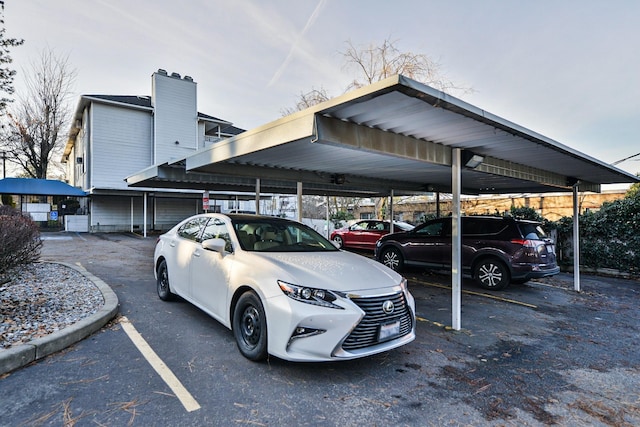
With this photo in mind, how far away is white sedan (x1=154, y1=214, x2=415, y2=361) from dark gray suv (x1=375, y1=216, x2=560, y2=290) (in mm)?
4611

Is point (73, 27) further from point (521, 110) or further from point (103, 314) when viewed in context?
point (521, 110)

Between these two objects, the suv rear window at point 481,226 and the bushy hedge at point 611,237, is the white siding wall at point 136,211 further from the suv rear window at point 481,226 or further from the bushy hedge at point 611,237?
the bushy hedge at point 611,237

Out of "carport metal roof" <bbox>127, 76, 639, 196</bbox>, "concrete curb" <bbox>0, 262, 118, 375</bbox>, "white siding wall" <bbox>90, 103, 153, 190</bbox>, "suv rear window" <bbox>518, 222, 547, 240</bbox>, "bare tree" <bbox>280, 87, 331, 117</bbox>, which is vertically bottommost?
"concrete curb" <bbox>0, 262, 118, 375</bbox>

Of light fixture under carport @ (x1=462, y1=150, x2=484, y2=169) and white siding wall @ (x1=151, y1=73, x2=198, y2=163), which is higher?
white siding wall @ (x1=151, y1=73, x2=198, y2=163)

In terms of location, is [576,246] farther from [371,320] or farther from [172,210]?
[172,210]

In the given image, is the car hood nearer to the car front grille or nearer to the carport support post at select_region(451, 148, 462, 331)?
the car front grille

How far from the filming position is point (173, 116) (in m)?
21.6

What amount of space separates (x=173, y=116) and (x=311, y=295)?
71.9ft

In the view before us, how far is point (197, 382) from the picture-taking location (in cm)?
302

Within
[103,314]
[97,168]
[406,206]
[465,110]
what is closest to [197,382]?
[103,314]

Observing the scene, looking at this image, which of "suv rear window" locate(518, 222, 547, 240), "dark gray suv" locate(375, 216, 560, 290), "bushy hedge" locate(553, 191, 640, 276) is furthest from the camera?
"bushy hedge" locate(553, 191, 640, 276)

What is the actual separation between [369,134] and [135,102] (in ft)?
70.6

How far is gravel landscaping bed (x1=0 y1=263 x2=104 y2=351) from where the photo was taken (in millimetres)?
3793

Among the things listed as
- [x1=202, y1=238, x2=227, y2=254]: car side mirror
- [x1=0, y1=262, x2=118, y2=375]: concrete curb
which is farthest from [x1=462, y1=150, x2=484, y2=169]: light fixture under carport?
[x1=0, y1=262, x2=118, y2=375]: concrete curb
